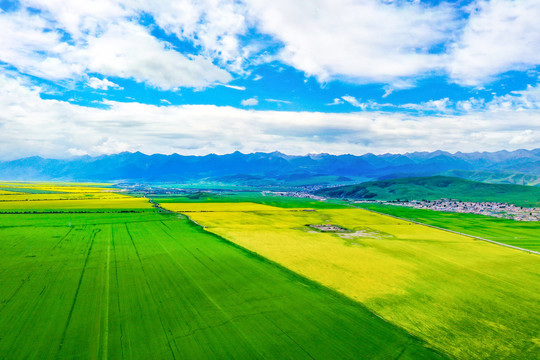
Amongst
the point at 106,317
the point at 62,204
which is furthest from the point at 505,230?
the point at 62,204

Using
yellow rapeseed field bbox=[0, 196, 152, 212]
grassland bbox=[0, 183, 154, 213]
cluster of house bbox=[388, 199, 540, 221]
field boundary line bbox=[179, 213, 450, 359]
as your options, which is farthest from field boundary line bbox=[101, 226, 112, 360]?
cluster of house bbox=[388, 199, 540, 221]

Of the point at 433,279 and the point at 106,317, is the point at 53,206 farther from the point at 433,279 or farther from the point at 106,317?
the point at 433,279

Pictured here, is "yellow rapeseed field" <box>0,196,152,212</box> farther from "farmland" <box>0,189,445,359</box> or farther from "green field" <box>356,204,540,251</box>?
"green field" <box>356,204,540,251</box>

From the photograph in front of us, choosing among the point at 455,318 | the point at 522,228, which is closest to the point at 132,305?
the point at 455,318

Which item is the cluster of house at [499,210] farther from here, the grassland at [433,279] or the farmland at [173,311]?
the farmland at [173,311]

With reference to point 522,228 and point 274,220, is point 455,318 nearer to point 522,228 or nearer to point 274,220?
point 274,220

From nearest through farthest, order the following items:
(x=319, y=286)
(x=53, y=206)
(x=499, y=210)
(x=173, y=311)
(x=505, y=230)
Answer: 1. (x=173, y=311)
2. (x=319, y=286)
3. (x=505, y=230)
4. (x=53, y=206)
5. (x=499, y=210)

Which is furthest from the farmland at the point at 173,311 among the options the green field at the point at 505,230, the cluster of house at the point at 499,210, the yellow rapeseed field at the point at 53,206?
the cluster of house at the point at 499,210
